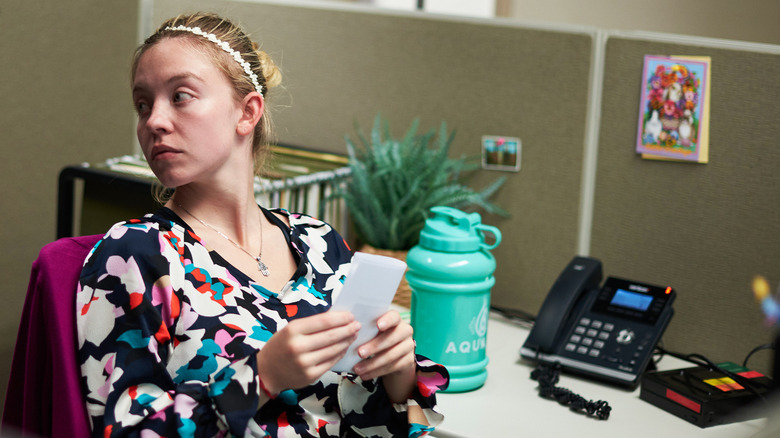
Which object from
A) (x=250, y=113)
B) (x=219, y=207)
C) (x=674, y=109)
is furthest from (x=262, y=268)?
(x=674, y=109)

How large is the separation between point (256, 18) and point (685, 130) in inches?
38.9

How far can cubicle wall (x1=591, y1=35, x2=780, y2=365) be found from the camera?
1298mm

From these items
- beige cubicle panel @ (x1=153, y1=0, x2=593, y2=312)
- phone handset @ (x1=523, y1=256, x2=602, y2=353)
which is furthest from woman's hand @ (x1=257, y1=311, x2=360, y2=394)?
beige cubicle panel @ (x1=153, y1=0, x2=593, y2=312)

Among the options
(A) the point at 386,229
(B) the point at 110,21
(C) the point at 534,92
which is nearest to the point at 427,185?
(A) the point at 386,229

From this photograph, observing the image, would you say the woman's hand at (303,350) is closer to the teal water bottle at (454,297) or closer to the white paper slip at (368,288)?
the white paper slip at (368,288)

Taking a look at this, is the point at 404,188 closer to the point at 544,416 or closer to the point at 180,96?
the point at 544,416

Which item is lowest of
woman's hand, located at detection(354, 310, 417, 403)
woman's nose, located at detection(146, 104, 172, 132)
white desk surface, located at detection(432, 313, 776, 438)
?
white desk surface, located at detection(432, 313, 776, 438)

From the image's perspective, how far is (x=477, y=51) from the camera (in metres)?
1.52

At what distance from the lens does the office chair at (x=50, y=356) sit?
793mm

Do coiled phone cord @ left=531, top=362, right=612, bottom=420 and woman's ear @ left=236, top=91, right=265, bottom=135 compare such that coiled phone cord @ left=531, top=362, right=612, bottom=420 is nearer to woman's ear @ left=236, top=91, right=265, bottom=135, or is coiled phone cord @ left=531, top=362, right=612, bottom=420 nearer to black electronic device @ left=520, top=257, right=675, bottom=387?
black electronic device @ left=520, top=257, right=675, bottom=387

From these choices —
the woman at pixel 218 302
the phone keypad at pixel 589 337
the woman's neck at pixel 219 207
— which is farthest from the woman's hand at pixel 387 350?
the phone keypad at pixel 589 337

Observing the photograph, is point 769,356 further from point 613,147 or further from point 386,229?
point 386,229

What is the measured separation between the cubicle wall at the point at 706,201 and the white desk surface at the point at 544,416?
0.87 ft

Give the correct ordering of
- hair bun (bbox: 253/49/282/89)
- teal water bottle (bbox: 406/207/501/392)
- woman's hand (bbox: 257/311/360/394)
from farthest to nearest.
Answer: teal water bottle (bbox: 406/207/501/392) < hair bun (bbox: 253/49/282/89) < woman's hand (bbox: 257/311/360/394)
